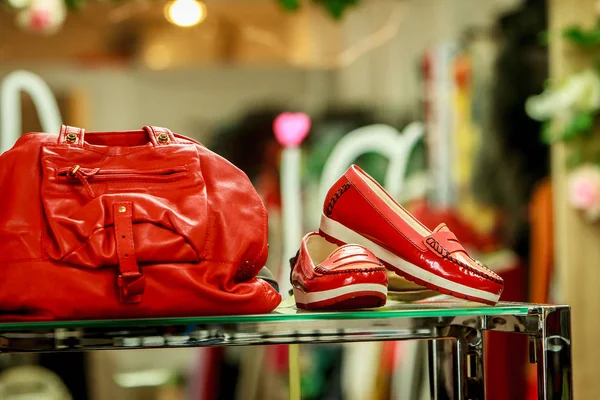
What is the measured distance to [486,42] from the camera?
3422mm

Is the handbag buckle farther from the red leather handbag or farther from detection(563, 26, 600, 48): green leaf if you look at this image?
detection(563, 26, 600, 48): green leaf

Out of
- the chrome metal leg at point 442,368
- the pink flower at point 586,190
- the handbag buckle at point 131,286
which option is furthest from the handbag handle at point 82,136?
the pink flower at point 586,190

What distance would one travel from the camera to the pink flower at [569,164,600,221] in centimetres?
252

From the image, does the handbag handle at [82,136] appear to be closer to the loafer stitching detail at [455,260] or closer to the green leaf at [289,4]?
the loafer stitching detail at [455,260]

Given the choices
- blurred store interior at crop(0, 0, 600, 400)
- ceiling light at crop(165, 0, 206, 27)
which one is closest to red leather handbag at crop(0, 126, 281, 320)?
blurred store interior at crop(0, 0, 600, 400)

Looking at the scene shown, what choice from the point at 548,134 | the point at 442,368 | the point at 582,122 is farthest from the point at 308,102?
the point at 442,368

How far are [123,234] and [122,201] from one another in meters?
0.04

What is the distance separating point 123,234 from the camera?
959 mm

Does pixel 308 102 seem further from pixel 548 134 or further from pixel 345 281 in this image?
pixel 345 281

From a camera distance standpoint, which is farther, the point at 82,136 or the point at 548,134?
the point at 548,134

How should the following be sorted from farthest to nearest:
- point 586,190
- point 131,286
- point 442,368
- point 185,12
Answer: point 185,12, point 586,190, point 442,368, point 131,286

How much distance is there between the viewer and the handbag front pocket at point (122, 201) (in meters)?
0.96

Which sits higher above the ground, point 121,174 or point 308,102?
point 308,102

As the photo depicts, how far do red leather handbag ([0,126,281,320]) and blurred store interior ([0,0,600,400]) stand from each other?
78.2 inches
